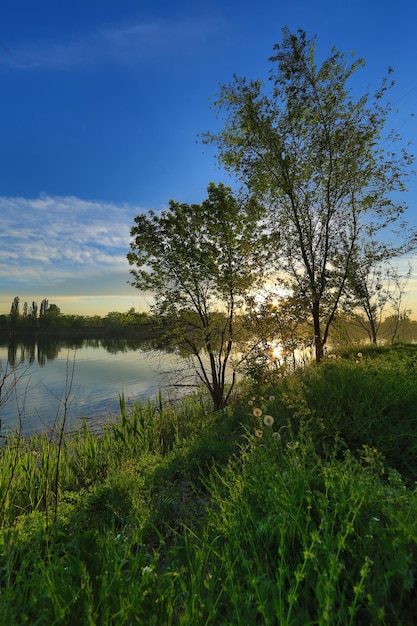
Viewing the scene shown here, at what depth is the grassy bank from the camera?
1.65 metres

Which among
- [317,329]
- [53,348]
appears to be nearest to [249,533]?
[317,329]

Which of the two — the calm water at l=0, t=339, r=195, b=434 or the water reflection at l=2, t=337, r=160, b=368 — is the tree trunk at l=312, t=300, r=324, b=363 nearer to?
the calm water at l=0, t=339, r=195, b=434

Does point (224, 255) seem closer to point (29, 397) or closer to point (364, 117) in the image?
point (364, 117)

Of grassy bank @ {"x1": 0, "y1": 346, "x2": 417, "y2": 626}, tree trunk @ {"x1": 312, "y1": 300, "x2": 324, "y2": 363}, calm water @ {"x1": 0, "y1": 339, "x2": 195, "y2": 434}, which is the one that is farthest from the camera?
calm water @ {"x1": 0, "y1": 339, "x2": 195, "y2": 434}

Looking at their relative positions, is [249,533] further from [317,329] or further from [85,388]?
[85,388]

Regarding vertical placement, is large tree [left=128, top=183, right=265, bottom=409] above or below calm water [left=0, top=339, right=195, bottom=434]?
above

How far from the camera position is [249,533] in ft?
6.91


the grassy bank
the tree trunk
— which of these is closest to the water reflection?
the tree trunk

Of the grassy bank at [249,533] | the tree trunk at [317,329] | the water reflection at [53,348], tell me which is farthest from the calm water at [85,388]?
the tree trunk at [317,329]

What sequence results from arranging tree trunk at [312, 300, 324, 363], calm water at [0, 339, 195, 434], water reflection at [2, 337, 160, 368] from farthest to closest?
water reflection at [2, 337, 160, 368] → calm water at [0, 339, 195, 434] → tree trunk at [312, 300, 324, 363]

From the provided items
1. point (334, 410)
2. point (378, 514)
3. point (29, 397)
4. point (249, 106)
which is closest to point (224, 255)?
point (249, 106)

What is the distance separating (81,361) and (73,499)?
2609 centimetres

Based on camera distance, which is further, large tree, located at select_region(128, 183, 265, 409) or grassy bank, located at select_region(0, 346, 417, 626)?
large tree, located at select_region(128, 183, 265, 409)

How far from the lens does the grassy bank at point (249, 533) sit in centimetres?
165
